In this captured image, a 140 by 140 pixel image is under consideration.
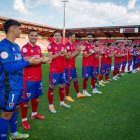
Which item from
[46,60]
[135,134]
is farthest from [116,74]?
[46,60]

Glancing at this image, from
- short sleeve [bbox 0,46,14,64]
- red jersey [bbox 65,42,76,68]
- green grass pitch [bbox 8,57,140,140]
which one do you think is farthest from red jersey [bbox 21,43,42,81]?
red jersey [bbox 65,42,76,68]

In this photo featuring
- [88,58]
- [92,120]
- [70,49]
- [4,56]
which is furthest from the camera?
[88,58]

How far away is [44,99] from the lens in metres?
7.86

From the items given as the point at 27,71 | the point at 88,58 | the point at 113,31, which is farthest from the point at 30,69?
the point at 113,31

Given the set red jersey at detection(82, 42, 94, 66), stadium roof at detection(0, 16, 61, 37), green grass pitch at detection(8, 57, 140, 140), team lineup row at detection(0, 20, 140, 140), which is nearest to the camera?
team lineup row at detection(0, 20, 140, 140)

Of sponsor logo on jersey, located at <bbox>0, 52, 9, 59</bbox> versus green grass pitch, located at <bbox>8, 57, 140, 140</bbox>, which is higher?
sponsor logo on jersey, located at <bbox>0, 52, 9, 59</bbox>

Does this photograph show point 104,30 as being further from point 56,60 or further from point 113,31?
point 56,60

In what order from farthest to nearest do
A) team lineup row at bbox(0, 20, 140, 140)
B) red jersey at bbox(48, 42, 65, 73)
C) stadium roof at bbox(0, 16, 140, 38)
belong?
stadium roof at bbox(0, 16, 140, 38)
red jersey at bbox(48, 42, 65, 73)
team lineup row at bbox(0, 20, 140, 140)

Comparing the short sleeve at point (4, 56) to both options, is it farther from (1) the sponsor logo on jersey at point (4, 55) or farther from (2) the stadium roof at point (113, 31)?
(2) the stadium roof at point (113, 31)

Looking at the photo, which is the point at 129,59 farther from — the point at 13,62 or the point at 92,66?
the point at 13,62

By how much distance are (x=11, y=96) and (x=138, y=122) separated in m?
3.29

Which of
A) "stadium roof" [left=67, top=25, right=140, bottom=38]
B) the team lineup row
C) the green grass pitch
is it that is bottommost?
the green grass pitch

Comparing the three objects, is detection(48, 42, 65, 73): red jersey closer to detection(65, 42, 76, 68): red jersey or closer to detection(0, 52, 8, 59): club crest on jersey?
detection(65, 42, 76, 68): red jersey

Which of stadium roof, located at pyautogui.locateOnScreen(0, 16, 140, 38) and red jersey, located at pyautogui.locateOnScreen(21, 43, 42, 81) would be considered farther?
stadium roof, located at pyautogui.locateOnScreen(0, 16, 140, 38)
